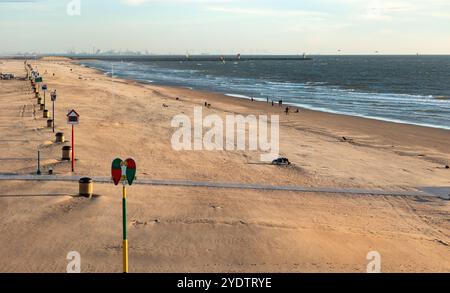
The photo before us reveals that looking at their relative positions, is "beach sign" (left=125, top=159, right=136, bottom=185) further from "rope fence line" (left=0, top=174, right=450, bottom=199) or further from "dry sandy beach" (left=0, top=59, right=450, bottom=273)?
"rope fence line" (left=0, top=174, right=450, bottom=199)

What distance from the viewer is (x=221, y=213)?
15078mm

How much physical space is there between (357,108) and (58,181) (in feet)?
139

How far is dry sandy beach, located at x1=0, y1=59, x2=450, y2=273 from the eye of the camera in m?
11.7

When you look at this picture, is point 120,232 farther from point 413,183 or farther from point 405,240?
point 413,183

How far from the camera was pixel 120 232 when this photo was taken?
517 inches
